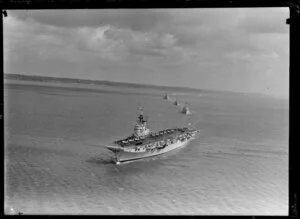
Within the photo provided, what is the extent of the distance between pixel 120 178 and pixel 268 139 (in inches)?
67.7

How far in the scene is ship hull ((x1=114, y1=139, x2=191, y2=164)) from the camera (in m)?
3.94

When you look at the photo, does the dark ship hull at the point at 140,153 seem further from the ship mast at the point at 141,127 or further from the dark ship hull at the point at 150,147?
the ship mast at the point at 141,127

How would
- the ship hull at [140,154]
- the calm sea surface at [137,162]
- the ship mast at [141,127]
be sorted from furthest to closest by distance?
1. the ship mast at [141,127]
2. the ship hull at [140,154]
3. the calm sea surface at [137,162]

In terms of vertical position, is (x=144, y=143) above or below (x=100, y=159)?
above

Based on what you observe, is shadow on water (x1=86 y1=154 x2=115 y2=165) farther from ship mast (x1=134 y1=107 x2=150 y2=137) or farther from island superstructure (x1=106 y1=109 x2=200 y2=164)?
ship mast (x1=134 y1=107 x2=150 y2=137)

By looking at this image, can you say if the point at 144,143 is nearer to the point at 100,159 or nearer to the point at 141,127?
the point at 141,127

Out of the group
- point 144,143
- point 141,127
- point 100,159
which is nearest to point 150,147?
point 144,143

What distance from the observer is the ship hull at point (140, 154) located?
3.94 meters

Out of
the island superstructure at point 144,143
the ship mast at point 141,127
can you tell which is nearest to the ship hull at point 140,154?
the island superstructure at point 144,143

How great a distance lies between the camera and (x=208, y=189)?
3615 mm

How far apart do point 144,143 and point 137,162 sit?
23cm

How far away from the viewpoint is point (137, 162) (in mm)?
4039

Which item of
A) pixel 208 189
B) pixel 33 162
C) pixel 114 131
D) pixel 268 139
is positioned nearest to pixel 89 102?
pixel 114 131

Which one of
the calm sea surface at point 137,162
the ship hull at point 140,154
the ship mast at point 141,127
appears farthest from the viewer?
the ship mast at point 141,127
